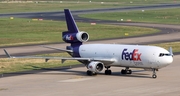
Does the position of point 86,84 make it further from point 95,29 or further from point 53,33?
point 95,29

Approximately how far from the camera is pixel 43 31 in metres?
120

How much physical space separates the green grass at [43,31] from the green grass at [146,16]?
23.3m

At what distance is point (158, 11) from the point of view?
180m

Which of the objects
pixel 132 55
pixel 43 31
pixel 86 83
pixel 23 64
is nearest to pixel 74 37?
pixel 132 55

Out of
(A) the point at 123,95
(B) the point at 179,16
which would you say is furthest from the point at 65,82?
(B) the point at 179,16

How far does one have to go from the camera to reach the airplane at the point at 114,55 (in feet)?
187

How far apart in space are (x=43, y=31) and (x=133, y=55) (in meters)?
63.1

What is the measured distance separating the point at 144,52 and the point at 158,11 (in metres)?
124

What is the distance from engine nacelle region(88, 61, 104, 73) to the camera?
59.4m

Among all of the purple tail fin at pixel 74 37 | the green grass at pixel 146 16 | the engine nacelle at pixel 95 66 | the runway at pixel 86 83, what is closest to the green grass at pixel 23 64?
the runway at pixel 86 83

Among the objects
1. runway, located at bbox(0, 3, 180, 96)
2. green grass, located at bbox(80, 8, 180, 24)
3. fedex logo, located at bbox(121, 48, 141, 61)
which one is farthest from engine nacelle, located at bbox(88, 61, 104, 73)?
green grass, located at bbox(80, 8, 180, 24)

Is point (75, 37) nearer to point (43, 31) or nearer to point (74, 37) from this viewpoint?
point (74, 37)

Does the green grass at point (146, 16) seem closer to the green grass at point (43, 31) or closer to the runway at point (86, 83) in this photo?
the green grass at point (43, 31)

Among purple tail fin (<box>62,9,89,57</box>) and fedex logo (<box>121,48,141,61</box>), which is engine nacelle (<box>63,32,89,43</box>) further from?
fedex logo (<box>121,48,141,61</box>)
